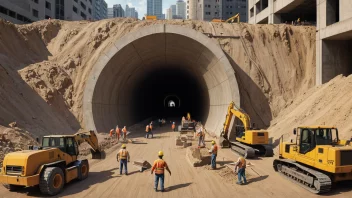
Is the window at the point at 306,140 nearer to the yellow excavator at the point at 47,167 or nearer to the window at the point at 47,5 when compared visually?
the yellow excavator at the point at 47,167

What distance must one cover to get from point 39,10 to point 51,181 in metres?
53.4

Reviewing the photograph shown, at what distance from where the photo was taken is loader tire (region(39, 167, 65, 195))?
358 inches

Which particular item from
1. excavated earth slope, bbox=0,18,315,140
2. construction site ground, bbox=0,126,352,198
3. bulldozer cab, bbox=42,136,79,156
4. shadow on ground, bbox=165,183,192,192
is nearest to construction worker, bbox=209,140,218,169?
construction site ground, bbox=0,126,352,198

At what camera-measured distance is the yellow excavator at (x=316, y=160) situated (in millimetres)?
9242

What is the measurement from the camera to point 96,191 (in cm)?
984

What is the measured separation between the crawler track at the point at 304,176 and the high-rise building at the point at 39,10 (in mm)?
45802

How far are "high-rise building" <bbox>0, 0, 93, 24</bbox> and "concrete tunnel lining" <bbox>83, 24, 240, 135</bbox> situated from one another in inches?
1213

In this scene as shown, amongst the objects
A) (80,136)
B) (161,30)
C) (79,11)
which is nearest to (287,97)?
(161,30)

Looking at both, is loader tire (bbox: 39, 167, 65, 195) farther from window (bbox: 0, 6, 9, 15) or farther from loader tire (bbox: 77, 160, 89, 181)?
window (bbox: 0, 6, 9, 15)

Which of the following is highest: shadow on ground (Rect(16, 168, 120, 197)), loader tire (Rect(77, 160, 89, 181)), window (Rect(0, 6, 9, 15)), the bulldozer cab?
window (Rect(0, 6, 9, 15))

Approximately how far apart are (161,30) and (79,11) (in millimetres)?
59971

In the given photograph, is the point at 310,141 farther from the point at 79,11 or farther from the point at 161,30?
the point at 79,11

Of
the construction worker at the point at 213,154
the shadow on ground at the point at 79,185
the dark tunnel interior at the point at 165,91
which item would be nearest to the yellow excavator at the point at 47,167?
the shadow on ground at the point at 79,185

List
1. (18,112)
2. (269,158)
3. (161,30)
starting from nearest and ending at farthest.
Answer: (269,158) → (18,112) → (161,30)
